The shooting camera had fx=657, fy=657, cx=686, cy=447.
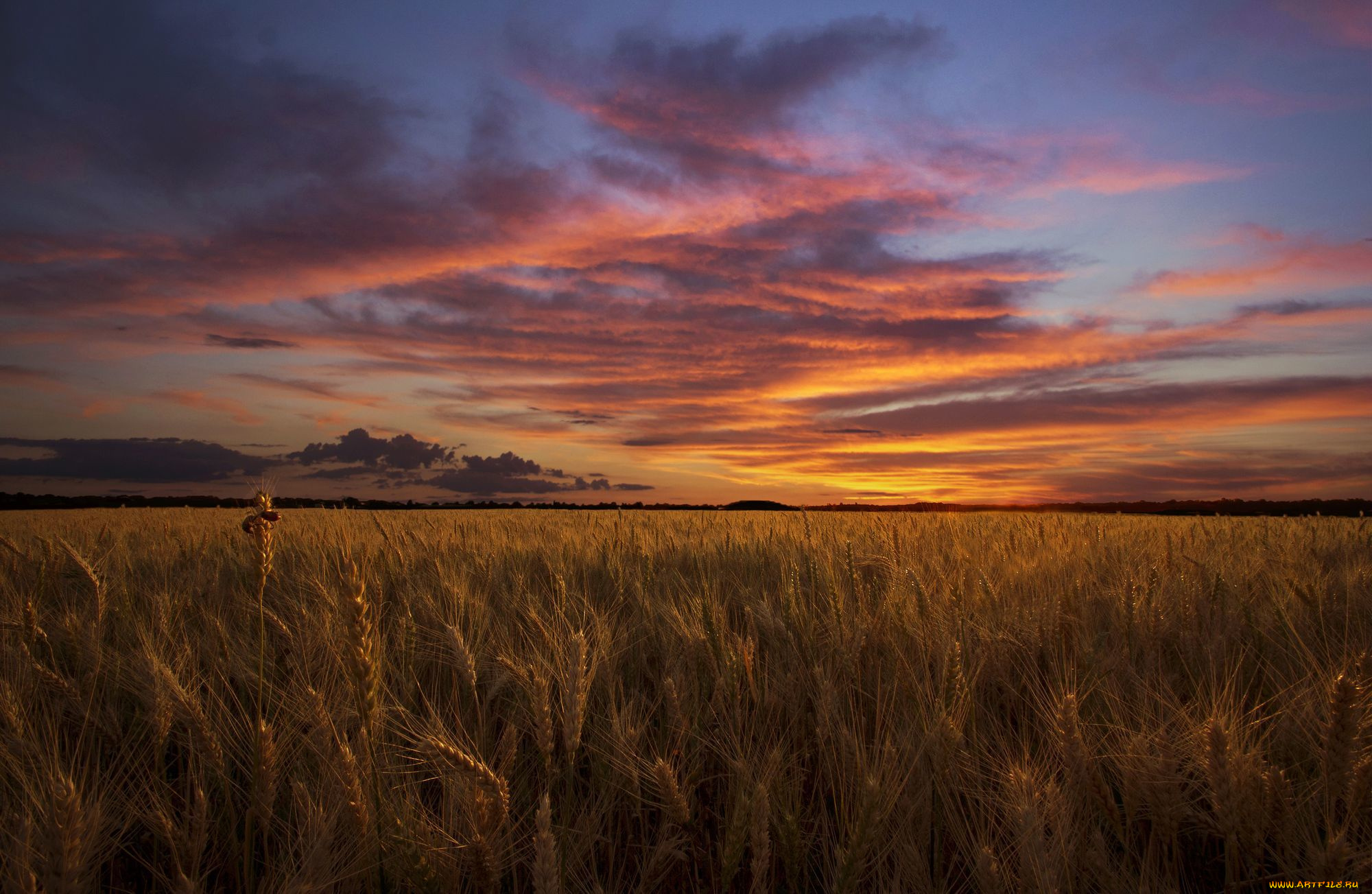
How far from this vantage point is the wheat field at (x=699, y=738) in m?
1.41

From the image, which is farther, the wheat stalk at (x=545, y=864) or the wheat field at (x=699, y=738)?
the wheat field at (x=699, y=738)

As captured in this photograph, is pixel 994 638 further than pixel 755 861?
Yes

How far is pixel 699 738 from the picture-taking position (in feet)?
6.26

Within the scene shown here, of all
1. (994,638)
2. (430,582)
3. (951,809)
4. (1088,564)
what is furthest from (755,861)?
(1088,564)

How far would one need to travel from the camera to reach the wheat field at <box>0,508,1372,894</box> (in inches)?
55.6

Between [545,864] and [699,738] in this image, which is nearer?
[545,864]

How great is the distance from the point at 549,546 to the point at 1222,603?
4.64 m

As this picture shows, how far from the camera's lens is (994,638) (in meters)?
2.55

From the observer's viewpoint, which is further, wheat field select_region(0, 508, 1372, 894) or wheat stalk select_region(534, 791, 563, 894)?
wheat field select_region(0, 508, 1372, 894)

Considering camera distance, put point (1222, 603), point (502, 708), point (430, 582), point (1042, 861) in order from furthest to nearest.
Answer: point (430, 582), point (1222, 603), point (502, 708), point (1042, 861)

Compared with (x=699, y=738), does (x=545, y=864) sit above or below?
above

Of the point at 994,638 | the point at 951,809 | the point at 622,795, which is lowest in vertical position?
the point at 622,795

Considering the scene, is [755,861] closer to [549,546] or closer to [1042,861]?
[1042,861]

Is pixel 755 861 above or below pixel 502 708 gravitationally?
above
